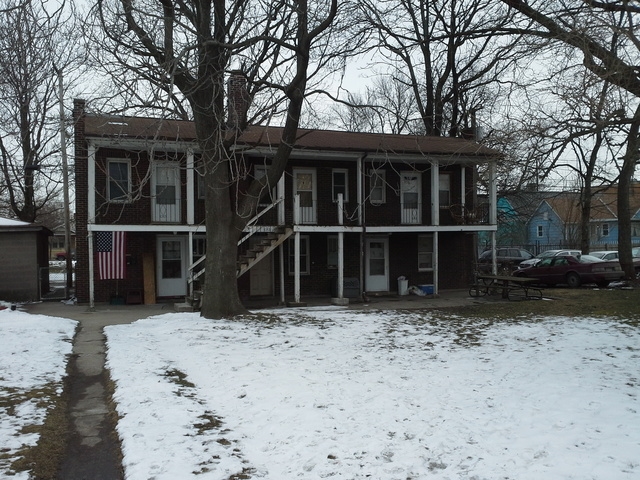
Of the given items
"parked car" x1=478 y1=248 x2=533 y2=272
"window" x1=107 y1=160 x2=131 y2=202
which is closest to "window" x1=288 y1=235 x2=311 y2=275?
"window" x1=107 y1=160 x2=131 y2=202

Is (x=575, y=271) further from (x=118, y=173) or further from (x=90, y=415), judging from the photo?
(x=90, y=415)

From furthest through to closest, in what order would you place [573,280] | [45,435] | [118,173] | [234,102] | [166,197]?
[573,280] < [166,197] < [118,173] < [234,102] < [45,435]

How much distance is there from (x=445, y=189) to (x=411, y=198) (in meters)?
1.66

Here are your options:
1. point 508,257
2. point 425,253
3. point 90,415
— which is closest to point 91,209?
point 90,415

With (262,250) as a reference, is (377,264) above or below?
below

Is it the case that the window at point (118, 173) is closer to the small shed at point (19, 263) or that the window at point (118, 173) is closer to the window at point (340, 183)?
the small shed at point (19, 263)

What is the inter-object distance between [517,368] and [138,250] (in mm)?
14175

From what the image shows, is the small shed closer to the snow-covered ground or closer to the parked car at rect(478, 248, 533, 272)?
the snow-covered ground

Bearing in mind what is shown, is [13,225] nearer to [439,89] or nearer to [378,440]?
[378,440]

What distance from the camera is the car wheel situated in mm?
23531

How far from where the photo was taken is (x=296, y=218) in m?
18.3

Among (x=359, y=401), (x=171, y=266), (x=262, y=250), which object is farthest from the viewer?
(x=171, y=266)

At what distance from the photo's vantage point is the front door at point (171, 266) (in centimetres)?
1945

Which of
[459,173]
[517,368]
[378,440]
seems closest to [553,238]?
[459,173]
